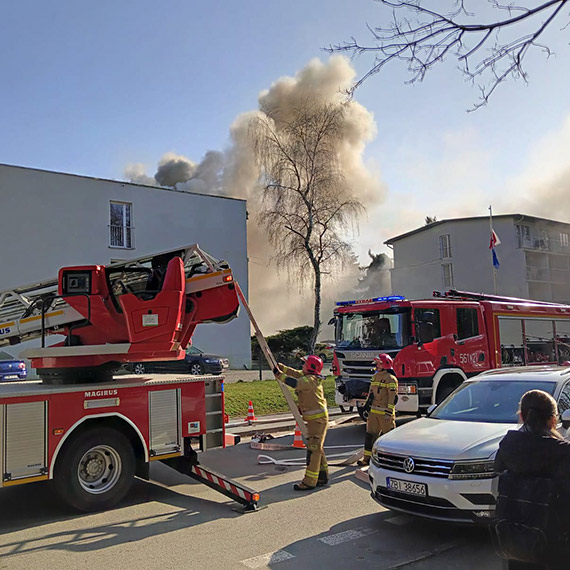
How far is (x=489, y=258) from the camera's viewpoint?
43.1 m

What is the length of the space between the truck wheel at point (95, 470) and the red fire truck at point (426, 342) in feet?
16.9

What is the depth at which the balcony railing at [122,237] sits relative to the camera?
25.4 metres

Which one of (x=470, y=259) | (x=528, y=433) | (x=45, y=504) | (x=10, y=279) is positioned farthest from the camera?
(x=470, y=259)

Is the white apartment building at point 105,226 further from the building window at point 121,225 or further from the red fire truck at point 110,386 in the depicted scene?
the red fire truck at point 110,386

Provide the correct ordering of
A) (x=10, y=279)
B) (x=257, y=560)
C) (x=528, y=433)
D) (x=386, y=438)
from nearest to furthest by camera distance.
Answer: (x=528, y=433), (x=257, y=560), (x=386, y=438), (x=10, y=279)

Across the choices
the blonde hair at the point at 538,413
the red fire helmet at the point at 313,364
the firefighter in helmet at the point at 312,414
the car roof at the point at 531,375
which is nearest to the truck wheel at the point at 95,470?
the firefighter in helmet at the point at 312,414

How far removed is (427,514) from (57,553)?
3202mm

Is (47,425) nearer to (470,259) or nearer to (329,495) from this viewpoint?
(329,495)

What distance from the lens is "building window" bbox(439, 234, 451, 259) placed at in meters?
45.3

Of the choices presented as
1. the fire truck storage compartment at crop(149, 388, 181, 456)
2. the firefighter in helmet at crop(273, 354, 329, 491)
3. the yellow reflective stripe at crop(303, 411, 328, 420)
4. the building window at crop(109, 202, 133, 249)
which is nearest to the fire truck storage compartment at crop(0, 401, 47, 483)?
the fire truck storage compartment at crop(149, 388, 181, 456)

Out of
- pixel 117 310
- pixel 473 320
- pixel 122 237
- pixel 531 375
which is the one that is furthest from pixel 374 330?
pixel 122 237

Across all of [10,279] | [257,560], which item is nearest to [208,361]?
[10,279]

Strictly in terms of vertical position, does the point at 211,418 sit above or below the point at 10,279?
below

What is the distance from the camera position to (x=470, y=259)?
44.0 metres
